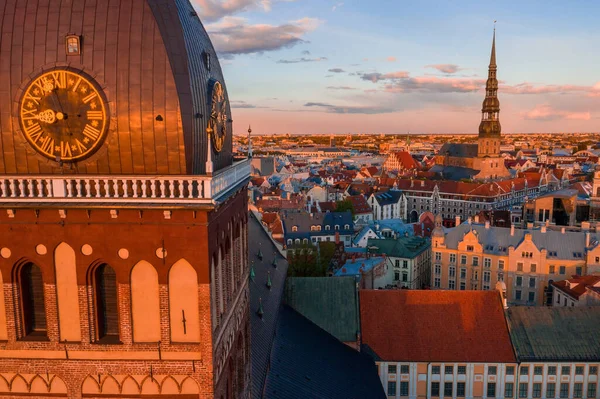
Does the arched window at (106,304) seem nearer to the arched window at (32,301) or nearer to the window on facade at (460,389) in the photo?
the arched window at (32,301)

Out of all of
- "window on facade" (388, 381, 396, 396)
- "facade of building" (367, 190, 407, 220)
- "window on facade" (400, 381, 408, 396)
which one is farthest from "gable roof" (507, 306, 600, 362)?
"facade of building" (367, 190, 407, 220)

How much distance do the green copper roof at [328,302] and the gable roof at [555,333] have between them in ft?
44.8

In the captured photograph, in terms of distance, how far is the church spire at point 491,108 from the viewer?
173 meters

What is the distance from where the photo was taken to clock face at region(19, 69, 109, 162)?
1554 cm

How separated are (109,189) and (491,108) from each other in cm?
18116

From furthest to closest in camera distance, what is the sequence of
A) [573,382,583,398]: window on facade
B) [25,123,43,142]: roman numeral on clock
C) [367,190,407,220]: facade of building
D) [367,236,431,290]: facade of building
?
[367,190,407,220]: facade of building, [367,236,431,290]: facade of building, [573,382,583,398]: window on facade, [25,123,43,142]: roman numeral on clock

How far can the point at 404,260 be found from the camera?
80.0 meters

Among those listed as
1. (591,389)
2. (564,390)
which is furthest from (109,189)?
(591,389)

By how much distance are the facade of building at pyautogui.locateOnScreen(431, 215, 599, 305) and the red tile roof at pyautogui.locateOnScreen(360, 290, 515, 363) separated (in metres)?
30.8

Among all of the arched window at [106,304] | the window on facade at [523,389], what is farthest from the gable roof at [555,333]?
the arched window at [106,304]

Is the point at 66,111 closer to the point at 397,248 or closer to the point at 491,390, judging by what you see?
the point at 491,390

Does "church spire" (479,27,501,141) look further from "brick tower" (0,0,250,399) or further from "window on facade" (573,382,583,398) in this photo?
"brick tower" (0,0,250,399)

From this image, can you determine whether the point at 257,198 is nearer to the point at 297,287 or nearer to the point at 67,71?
the point at 297,287

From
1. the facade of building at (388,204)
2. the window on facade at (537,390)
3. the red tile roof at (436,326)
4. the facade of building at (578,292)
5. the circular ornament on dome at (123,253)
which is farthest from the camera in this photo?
the facade of building at (388,204)
